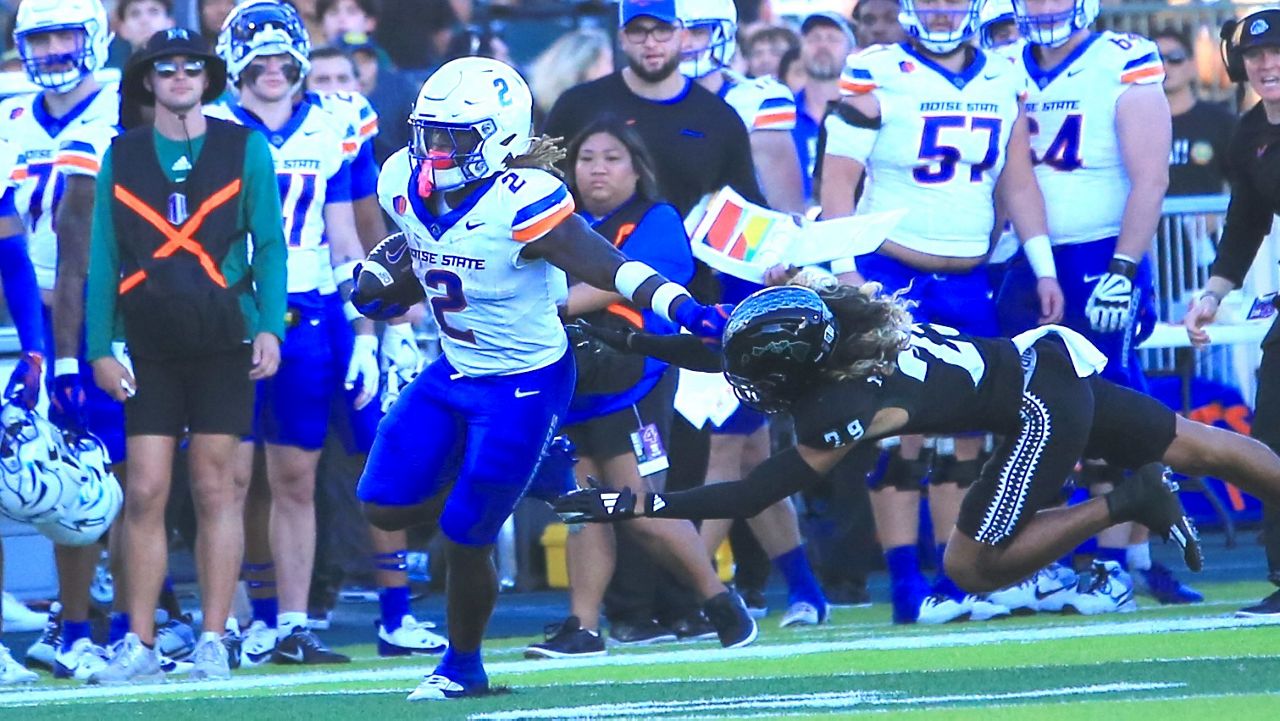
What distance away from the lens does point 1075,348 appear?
757 centimetres

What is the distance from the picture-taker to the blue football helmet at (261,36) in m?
8.88

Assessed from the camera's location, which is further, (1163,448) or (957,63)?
(957,63)

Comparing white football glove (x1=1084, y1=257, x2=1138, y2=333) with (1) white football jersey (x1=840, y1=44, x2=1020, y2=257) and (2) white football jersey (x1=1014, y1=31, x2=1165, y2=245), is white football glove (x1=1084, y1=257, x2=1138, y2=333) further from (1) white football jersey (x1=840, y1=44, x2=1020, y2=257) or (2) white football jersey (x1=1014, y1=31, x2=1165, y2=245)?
(1) white football jersey (x1=840, y1=44, x2=1020, y2=257)

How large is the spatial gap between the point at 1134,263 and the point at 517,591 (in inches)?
139

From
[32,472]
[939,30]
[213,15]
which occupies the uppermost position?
[213,15]

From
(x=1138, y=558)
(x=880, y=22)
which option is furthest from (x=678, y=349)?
(x=880, y=22)

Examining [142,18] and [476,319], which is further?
[142,18]

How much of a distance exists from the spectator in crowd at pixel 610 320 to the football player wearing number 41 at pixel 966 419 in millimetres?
1383

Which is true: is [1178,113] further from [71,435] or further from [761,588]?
[71,435]

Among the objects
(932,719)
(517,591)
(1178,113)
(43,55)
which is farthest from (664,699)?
(1178,113)

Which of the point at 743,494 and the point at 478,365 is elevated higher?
the point at 478,365

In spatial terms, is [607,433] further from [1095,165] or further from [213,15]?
[213,15]

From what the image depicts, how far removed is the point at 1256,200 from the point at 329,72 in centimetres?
401

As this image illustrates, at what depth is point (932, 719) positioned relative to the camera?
5887 mm
